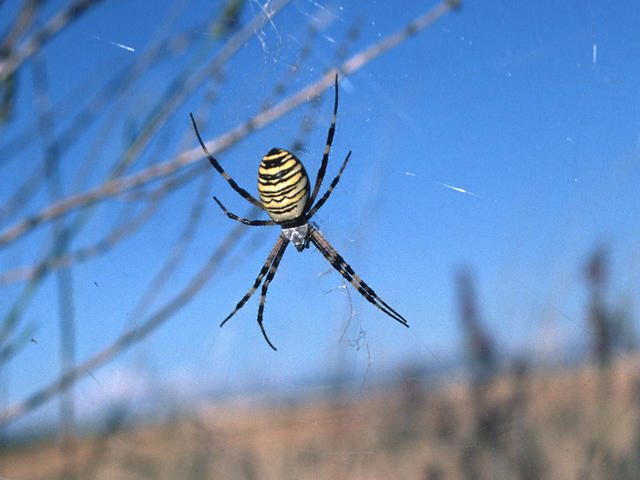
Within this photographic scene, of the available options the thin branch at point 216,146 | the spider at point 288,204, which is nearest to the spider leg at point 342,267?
the spider at point 288,204

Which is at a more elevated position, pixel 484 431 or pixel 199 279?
pixel 199 279

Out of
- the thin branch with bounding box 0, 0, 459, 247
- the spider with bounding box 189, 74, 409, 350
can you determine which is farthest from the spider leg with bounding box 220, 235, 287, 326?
the thin branch with bounding box 0, 0, 459, 247

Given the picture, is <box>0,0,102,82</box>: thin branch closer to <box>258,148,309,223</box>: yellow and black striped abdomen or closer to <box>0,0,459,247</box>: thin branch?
<box>0,0,459,247</box>: thin branch

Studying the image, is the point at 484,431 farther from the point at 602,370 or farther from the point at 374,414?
the point at 374,414

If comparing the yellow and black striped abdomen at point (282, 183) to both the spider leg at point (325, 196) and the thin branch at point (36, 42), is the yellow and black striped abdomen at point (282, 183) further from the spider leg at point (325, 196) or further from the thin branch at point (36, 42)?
the thin branch at point (36, 42)

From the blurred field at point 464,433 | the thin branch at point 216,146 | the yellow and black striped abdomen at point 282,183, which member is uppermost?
the thin branch at point 216,146

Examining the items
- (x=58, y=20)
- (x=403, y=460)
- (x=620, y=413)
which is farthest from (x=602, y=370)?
(x=58, y=20)

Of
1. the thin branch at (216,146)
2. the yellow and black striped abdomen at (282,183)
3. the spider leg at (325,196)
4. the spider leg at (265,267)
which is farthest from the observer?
the spider leg at (265,267)

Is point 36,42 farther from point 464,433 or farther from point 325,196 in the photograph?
point 464,433
